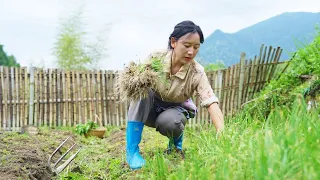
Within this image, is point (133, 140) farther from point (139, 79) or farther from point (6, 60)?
point (6, 60)

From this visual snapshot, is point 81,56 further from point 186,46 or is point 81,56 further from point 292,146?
point 292,146

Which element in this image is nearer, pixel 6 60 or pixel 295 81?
pixel 295 81

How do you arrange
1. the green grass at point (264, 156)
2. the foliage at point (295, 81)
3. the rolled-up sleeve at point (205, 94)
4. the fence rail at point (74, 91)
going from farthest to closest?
the fence rail at point (74, 91) → the foliage at point (295, 81) → the rolled-up sleeve at point (205, 94) → the green grass at point (264, 156)

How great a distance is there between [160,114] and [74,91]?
6080mm

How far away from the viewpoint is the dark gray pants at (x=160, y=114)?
145 inches

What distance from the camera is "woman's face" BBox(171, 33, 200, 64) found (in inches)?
133

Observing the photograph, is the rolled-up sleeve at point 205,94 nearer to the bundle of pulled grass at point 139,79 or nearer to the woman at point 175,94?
the woman at point 175,94

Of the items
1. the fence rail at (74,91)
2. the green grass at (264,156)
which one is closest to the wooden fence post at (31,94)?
the fence rail at (74,91)

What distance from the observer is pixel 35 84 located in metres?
9.45

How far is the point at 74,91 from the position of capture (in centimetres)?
955

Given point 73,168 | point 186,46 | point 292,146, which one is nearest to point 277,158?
point 292,146

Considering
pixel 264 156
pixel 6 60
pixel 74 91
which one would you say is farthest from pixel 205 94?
pixel 6 60

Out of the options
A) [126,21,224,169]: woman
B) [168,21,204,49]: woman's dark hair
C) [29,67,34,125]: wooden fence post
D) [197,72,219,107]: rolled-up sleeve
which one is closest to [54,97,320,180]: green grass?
[197,72,219,107]: rolled-up sleeve

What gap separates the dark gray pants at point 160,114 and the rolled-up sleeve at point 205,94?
31 cm
